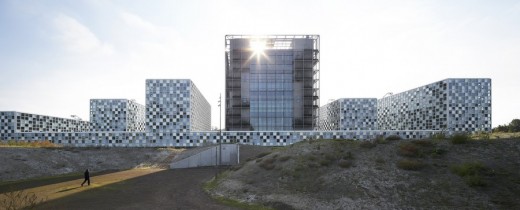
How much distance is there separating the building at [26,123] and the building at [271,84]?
209ft

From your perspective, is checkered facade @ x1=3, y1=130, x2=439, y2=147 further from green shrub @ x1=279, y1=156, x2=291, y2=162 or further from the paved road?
green shrub @ x1=279, y1=156, x2=291, y2=162

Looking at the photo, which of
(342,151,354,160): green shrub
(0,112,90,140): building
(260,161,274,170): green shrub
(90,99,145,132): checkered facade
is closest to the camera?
(342,151,354,160): green shrub

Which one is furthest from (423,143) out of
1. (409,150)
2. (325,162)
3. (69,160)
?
(69,160)

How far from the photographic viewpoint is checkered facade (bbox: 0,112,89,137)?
89.9m

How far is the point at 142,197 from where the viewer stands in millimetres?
25219

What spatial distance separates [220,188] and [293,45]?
255 ft

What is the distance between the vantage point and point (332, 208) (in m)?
19.9

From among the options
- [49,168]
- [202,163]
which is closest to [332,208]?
[202,163]

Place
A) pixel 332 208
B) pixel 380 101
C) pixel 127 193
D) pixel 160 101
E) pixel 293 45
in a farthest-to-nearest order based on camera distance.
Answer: pixel 380 101 → pixel 293 45 → pixel 160 101 → pixel 127 193 → pixel 332 208

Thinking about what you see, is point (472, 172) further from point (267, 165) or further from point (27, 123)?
point (27, 123)

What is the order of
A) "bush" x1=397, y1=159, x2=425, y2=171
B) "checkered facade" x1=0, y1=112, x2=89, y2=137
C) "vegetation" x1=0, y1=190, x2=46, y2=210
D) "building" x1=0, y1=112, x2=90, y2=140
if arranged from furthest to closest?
"checkered facade" x1=0, y1=112, x2=89, y2=137 → "building" x1=0, y1=112, x2=90, y2=140 → "bush" x1=397, y1=159, x2=425, y2=171 → "vegetation" x1=0, y1=190, x2=46, y2=210

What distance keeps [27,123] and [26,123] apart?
575mm

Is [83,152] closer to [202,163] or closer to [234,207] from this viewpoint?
[202,163]

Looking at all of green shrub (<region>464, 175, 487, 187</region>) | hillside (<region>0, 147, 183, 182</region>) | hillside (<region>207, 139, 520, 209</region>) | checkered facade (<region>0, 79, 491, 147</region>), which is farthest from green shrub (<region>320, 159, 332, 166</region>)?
checkered facade (<region>0, 79, 491, 147</region>)
